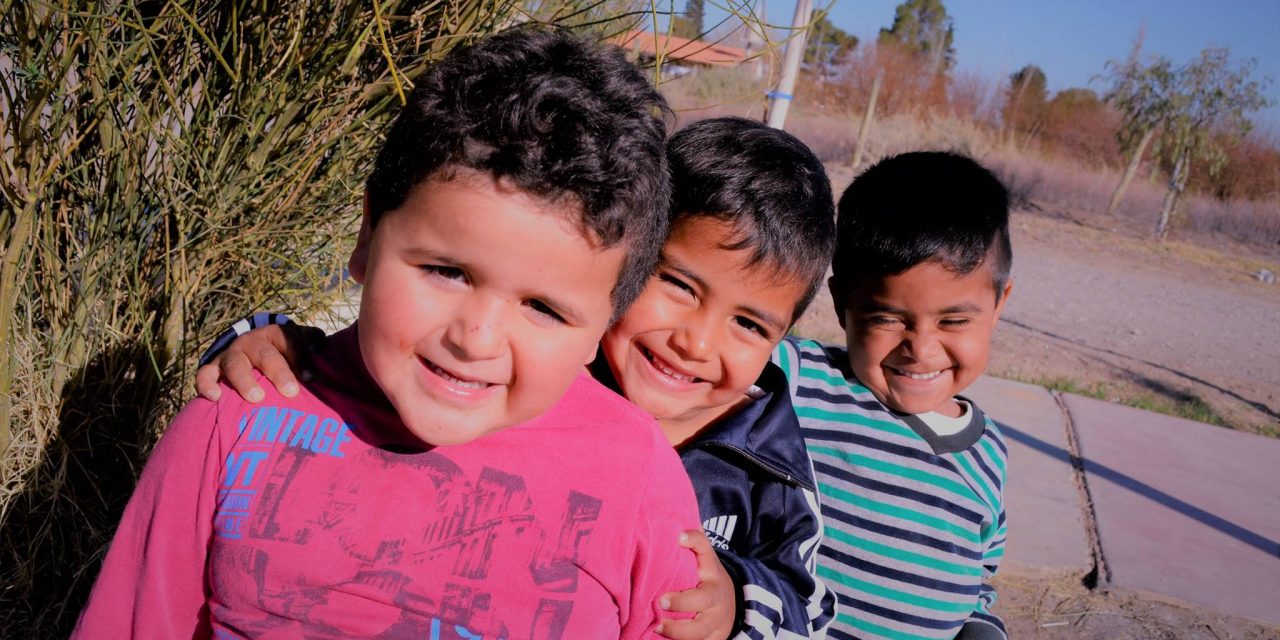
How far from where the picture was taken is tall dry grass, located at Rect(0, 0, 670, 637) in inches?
63.1

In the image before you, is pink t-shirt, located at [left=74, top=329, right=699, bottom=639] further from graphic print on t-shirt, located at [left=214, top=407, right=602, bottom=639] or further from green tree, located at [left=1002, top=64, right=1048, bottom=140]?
green tree, located at [left=1002, top=64, right=1048, bottom=140]

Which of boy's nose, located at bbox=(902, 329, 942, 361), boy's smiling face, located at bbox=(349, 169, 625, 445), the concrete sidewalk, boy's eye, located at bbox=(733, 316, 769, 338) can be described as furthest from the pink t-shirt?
the concrete sidewalk

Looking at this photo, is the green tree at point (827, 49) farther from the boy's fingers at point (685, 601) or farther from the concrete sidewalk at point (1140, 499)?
the boy's fingers at point (685, 601)

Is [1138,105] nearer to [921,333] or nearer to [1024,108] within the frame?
[1024,108]

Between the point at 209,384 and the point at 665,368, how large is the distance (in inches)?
29.4

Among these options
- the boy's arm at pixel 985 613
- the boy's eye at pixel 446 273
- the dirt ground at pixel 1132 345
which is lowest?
the dirt ground at pixel 1132 345

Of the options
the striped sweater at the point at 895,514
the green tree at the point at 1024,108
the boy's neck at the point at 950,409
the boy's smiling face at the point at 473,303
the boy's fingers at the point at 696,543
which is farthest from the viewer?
the green tree at the point at 1024,108

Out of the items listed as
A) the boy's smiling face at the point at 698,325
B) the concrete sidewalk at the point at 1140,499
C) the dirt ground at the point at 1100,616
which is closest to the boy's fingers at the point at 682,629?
the boy's smiling face at the point at 698,325

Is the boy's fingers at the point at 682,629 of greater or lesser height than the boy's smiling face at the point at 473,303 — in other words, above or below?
below

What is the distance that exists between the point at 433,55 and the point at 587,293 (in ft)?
2.96

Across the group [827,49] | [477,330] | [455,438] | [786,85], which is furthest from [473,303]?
[827,49]

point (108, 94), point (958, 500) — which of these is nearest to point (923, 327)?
point (958, 500)

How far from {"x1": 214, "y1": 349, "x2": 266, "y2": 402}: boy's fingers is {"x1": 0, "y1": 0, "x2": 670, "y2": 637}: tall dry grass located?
1.83ft

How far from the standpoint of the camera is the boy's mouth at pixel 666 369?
5.27ft
